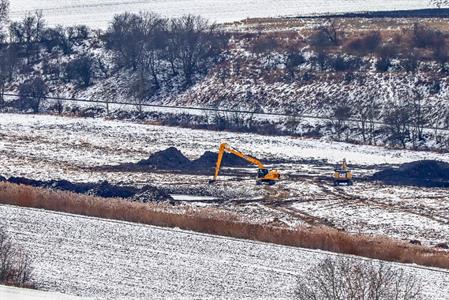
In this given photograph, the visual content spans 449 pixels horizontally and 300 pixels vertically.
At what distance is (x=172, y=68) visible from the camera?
75.6 metres

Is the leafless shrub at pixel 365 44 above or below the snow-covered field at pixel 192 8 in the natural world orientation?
below

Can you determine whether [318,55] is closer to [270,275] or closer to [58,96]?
[58,96]

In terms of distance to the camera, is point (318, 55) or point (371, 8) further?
point (371, 8)

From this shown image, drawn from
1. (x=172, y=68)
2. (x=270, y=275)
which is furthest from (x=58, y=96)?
(x=270, y=275)

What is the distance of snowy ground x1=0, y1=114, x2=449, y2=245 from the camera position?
38062 millimetres

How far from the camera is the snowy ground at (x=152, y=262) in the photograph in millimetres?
25047

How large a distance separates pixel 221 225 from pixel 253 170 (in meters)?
15.3

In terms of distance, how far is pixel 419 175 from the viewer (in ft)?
152

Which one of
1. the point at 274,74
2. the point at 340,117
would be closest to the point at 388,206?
the point at 340,117

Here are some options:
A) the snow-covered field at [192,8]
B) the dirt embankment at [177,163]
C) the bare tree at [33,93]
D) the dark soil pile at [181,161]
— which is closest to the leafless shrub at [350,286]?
the dirt embankment at [177,163]

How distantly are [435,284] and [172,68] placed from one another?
5040cm

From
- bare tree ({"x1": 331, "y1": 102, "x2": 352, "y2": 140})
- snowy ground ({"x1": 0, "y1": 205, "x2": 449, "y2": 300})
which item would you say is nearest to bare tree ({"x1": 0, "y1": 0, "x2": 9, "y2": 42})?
bare tree ({"x1": 331, "y1": 102, "x2": 352, "y2": 140})

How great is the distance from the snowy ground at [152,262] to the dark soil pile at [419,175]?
1618cm

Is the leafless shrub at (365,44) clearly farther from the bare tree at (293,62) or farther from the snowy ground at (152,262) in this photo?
the snowy ground at (152,262)
